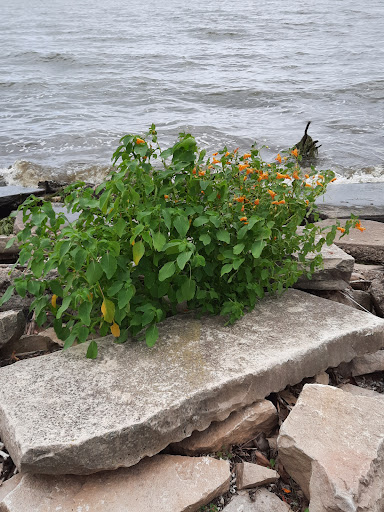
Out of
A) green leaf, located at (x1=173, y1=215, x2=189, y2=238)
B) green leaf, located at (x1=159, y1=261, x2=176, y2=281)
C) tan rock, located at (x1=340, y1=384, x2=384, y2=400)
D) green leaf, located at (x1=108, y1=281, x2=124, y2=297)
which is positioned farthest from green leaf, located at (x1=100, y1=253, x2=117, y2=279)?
tan rock, located at (x1=340, y1=384, x2=384, y2=400)

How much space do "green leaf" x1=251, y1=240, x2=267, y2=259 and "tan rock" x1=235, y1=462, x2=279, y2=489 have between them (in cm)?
103

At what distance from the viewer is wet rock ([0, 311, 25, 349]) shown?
3123 millimetres

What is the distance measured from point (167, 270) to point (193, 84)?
1300 centimetres

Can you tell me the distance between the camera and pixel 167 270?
276 centimetres

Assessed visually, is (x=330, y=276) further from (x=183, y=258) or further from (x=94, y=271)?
(x=94, y=271)

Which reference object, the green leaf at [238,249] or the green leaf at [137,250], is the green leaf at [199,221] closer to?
Result: the green leaf at [238,249]

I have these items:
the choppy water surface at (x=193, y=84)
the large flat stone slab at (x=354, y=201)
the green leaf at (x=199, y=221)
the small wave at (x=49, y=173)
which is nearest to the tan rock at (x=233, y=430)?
the green leaf at (x=199, y=221)

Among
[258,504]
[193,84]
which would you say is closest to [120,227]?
[258,504]

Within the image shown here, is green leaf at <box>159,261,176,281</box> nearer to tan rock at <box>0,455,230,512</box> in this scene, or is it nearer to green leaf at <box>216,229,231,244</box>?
green leaf at <box>216,229,231,244</box>

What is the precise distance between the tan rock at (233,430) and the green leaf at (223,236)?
0.85 meters

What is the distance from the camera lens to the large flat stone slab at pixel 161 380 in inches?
91.6

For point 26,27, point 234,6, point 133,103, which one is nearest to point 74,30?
point 26,27

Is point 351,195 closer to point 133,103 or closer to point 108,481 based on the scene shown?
point 108,481

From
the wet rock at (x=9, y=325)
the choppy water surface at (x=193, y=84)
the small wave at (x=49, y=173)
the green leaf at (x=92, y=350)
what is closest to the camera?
the green leaf at (x=92, y=350)
